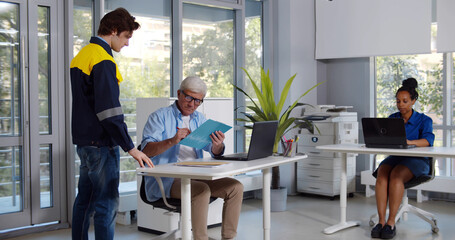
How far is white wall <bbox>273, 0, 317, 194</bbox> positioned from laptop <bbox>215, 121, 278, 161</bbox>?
3.06m

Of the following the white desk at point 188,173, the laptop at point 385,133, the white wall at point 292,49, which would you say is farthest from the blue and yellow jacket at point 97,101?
the white wall at point 292,49

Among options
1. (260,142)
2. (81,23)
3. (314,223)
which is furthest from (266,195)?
(81,23)

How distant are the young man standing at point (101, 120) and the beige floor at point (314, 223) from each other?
5.25 feet

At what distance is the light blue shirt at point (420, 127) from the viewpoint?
4.39 metres

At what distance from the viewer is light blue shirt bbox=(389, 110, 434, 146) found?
173 inches

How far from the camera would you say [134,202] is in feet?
16.0

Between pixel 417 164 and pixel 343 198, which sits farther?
pixel 343 198

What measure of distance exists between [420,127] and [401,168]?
1.33 ft

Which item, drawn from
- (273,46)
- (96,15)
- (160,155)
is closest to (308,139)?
(273,46)

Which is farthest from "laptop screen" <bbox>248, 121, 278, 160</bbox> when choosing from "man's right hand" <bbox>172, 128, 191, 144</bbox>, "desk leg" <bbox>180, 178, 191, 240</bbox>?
"desk leg" <bbox>180, 178, 191, 240</bbox>

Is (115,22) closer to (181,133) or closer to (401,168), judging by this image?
(181,133)

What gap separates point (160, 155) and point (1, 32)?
2.09m

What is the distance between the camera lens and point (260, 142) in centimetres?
325

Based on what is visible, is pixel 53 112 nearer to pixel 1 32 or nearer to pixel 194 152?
pixel 1 32
